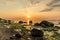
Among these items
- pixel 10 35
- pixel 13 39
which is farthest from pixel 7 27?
pixel 13 39

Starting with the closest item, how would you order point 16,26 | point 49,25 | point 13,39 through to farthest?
point 13,39, point 16,26, point 49,25

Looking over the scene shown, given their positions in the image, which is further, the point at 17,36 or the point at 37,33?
the point at 37,33

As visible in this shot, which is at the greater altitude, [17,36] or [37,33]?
[37,33]

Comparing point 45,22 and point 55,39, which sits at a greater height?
point 45,22

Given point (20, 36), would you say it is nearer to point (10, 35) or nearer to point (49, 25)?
point (10, 35)

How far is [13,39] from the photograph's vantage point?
28.1 meters

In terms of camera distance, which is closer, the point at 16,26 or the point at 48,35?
the point at 48,35

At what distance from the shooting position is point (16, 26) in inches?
1380

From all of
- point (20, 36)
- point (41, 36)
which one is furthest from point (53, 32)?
point (20, 36)

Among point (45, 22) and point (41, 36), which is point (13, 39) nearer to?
point (41, 36)

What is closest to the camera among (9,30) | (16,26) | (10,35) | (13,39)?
(13,39)

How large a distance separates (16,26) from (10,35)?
5.11 m

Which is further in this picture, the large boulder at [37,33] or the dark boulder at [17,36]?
the large boulder at [37,33]

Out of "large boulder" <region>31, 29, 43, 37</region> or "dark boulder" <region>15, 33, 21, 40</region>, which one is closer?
"dark boulder" <region>15, 33, 21, 40</region>
